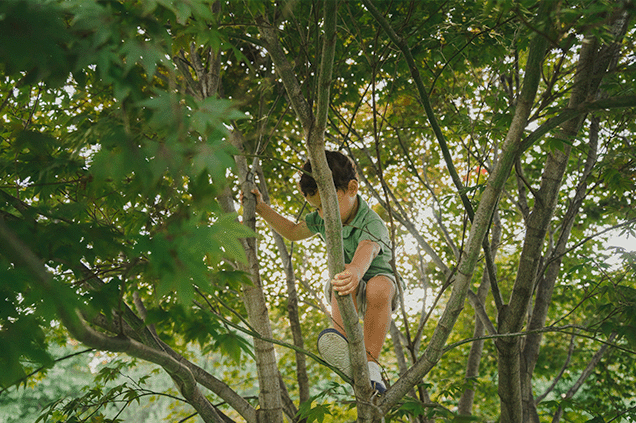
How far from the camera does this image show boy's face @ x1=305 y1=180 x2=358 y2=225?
220 cm

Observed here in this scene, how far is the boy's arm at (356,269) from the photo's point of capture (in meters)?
1.37

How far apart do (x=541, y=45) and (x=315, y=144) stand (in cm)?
72

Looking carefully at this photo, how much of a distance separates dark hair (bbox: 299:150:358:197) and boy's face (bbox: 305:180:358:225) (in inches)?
1.1

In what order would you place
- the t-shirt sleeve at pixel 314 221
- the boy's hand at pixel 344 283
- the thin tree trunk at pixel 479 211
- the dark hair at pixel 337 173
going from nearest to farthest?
the thin tree trunk at pixel 479 211, the boy's hand at pixel 344 283, the dark hair at pixel 337 173, the t-shirt sleeve at pixel 314 221

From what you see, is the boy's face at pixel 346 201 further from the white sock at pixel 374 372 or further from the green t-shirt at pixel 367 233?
the white sock at pixel 374 372

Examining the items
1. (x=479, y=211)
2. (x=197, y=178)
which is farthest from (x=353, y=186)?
A: (x=197, y=178)

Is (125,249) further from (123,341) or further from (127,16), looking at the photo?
(127,16)

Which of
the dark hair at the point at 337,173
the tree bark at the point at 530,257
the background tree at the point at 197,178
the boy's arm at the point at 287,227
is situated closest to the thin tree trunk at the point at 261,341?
the background tree at the point at 197,178

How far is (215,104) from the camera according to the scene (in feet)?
3.17

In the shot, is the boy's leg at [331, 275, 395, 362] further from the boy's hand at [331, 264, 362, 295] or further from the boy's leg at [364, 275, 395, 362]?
the boy's hand at [331, 264, 362, 295]

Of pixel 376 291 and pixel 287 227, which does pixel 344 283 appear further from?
pixel 287 227

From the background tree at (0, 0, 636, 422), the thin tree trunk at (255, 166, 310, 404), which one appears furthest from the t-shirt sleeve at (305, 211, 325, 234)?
the thin tree trunk at (255, 166, 310, 404)

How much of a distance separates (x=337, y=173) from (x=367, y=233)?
0.41 meters

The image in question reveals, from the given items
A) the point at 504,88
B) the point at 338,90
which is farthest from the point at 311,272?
the point at 504,88
